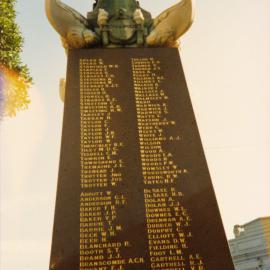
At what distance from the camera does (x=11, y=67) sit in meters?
11.7

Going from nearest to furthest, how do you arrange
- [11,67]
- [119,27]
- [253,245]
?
[119,27] → [11,67] → [253,245]

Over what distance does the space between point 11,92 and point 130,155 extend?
21.1ft

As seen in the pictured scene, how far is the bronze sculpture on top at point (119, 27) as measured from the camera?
9.32 metres

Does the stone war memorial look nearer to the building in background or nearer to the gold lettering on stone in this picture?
the gold lettering on stone

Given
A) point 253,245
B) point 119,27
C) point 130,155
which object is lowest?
point 130,155

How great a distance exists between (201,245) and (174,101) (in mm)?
3704

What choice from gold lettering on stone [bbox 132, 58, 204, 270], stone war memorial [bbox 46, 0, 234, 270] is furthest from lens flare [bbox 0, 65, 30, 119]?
gold lettering on stone [bbox 132, 58, 204, 270]

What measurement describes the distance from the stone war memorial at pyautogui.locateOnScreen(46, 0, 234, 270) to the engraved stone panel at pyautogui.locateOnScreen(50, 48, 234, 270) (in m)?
0.02

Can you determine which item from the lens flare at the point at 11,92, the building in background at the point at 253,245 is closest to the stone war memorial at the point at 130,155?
the lens flare at the point at 11,92

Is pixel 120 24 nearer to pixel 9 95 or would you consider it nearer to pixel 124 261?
pixel 9 95

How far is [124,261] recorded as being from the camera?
19.7 ft

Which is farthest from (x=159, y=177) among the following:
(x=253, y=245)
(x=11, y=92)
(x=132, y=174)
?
(x=253, y=245)

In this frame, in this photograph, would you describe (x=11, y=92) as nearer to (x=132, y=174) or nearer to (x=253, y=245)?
(x=132, y=174)

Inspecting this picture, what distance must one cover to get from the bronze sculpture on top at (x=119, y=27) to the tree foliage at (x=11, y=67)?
3210 millimetres
